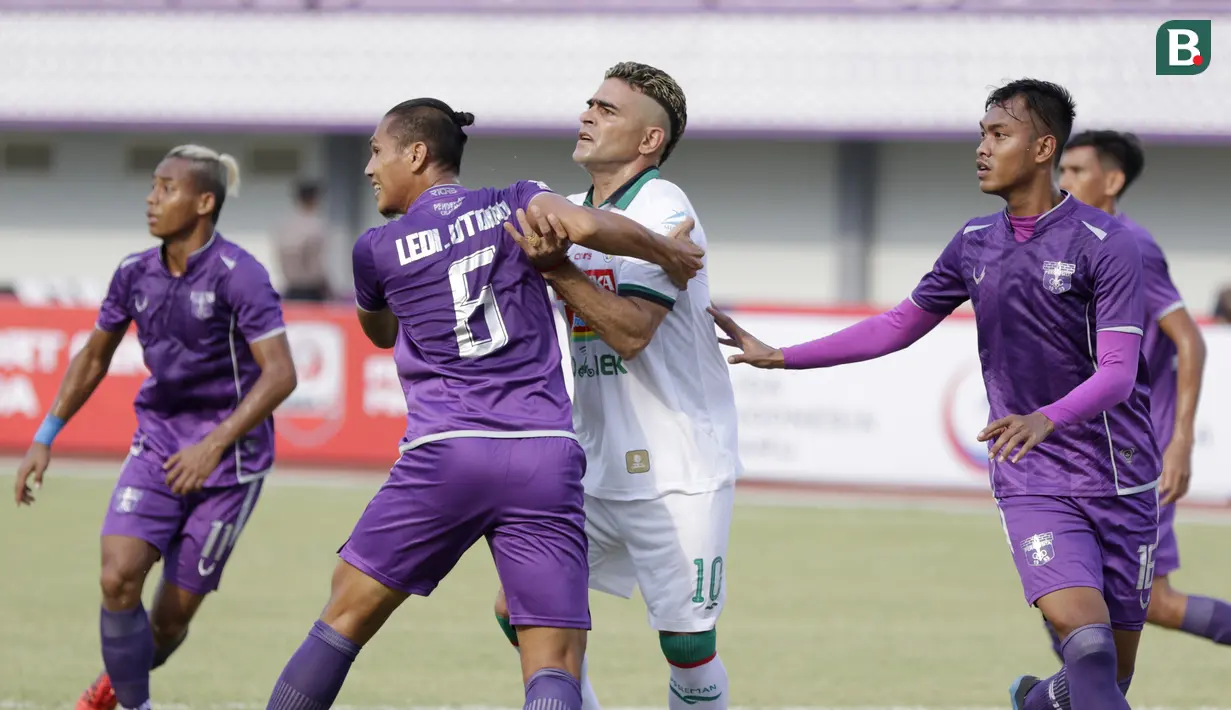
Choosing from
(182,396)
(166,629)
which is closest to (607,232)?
(182,396)

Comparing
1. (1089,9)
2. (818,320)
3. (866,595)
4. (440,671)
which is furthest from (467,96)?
(440,671)

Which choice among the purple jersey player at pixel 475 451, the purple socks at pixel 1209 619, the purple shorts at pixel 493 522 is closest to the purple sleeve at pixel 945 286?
the purple jersey player at pixel 475 451

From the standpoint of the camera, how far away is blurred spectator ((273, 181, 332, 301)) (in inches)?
725

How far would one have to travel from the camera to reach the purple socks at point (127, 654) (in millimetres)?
5945

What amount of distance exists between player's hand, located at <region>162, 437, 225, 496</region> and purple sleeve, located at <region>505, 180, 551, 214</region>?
1.84 meters

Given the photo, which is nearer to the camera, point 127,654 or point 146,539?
point 127,654

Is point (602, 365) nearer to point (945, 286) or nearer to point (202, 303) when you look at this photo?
point (945, 286)

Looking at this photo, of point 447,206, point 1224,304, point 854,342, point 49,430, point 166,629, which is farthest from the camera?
point 1224,304

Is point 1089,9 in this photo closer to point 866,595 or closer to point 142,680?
point 866,595

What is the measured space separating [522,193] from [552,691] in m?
1.43

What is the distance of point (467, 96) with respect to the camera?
22406 millimetres

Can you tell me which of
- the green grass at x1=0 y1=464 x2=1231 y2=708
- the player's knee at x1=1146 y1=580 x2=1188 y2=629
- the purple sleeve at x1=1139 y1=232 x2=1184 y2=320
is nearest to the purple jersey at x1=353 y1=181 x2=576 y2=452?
the green grass at x1=0 y1=464 x2=1231 y2=708

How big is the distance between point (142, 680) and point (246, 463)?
90 centimetres

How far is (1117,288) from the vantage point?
487 cm
